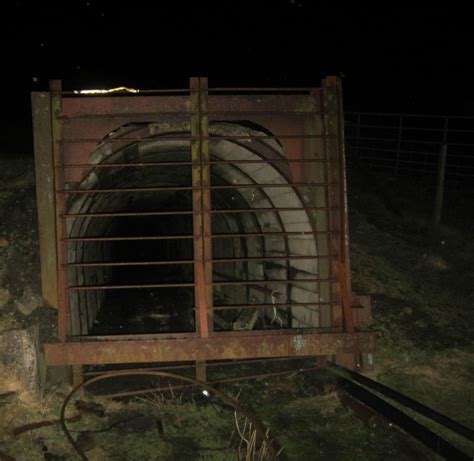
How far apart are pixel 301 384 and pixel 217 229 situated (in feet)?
18.4

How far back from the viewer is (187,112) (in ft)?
20.2

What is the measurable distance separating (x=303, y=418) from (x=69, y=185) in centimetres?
371

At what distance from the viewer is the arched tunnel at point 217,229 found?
6332 mm

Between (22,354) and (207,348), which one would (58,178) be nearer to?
(22,354)

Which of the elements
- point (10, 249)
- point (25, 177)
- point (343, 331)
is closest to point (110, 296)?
point (25, 177)

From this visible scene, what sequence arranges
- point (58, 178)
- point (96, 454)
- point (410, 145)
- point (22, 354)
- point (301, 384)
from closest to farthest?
point (96, 454) < point (22, 354) < point (58, 178) < point (301, 384) < point (410, 145)

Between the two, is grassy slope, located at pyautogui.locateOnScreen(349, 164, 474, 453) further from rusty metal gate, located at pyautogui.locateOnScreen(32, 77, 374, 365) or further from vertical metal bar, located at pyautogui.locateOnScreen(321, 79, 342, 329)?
vertical metal bar, located at pyautogui.locateOnScreen(321, 79, 342, 329)

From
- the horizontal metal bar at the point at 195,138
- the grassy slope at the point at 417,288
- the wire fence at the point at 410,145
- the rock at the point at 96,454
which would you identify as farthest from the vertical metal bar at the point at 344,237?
the wire fence at the point at 410,145

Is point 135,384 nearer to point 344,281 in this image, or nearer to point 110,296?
point 344,281

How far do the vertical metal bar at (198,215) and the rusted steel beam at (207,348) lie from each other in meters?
0.22

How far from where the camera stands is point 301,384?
6.53 meters

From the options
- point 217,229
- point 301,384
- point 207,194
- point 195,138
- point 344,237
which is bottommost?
point 301,384

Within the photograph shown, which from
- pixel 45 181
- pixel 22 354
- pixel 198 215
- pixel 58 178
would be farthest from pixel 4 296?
pixel 198 215

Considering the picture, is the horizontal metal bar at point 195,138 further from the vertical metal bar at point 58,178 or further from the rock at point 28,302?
the rock at point 28,302
